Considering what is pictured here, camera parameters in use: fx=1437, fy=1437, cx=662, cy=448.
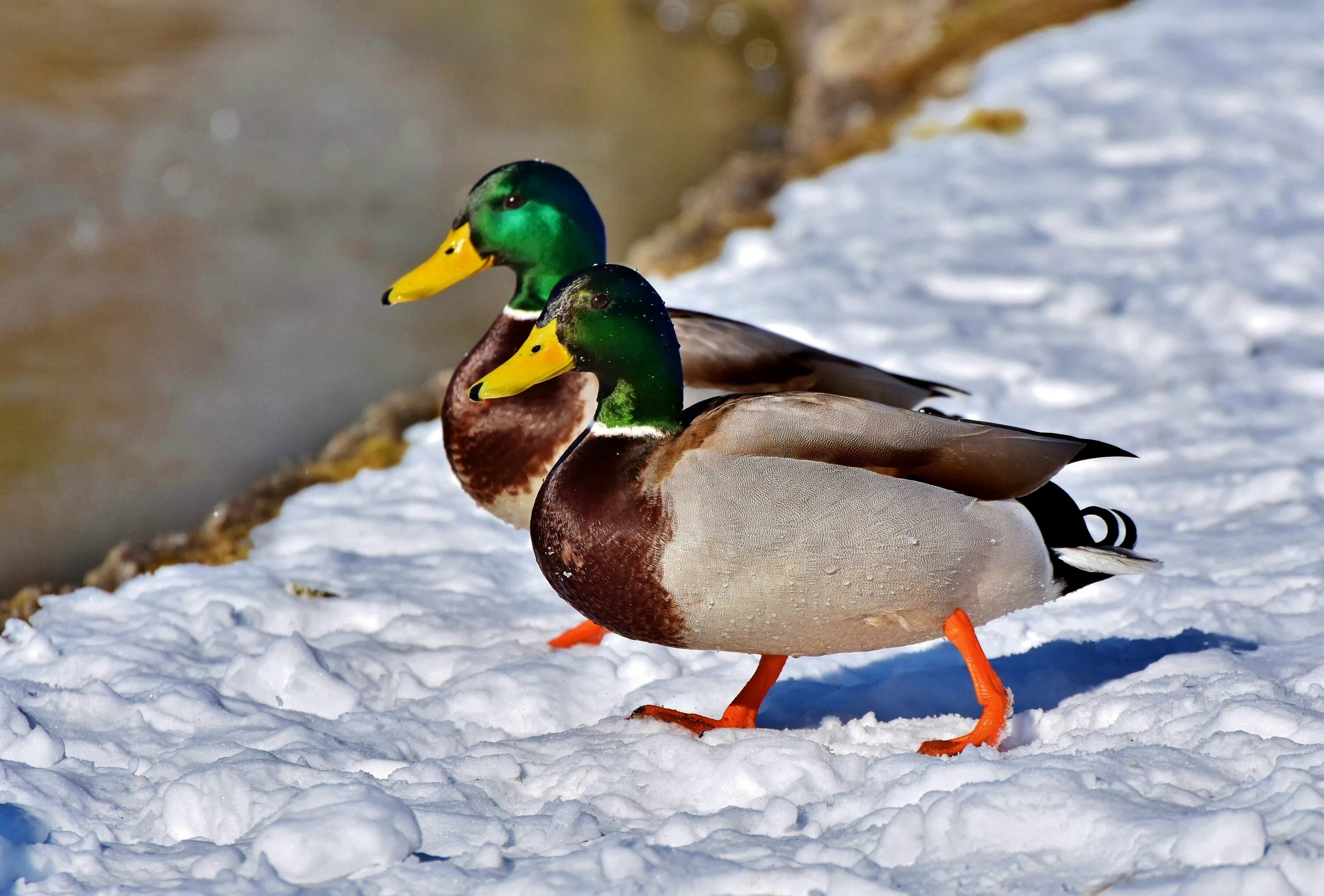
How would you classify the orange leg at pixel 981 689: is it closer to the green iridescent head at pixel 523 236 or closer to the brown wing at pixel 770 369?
the brown wing at pixel 770 369

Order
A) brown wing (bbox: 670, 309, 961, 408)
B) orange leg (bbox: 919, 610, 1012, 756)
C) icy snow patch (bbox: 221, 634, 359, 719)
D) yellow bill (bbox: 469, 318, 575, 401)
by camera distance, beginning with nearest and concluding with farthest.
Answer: orange leg (bbox: 919, 610, 1012, 756) → yellow bill (bbox: 469, 318, 575, 401) → icy snow patch (bbox: 221, 634, 359, 719) → brown wing (bbox: 670, 309, 961, 408)

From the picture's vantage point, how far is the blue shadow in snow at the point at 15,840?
2.37m

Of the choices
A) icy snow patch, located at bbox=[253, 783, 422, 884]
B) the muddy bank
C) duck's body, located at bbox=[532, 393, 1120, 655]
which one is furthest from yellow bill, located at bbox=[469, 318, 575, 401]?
the muddy bank

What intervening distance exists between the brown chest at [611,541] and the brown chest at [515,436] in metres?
0.66

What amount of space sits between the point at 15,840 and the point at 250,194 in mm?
7326

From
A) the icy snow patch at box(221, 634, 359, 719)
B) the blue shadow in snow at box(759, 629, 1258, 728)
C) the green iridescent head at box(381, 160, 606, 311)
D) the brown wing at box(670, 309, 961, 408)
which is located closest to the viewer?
the blue shadow in snow at box(759, 629, 1258, 728)

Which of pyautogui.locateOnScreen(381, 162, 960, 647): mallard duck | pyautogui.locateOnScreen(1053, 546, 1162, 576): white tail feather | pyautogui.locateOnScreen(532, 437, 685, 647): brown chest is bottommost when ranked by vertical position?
pyautogui.locateOnScreen(1053, 546, 1162, 576): white tail feather

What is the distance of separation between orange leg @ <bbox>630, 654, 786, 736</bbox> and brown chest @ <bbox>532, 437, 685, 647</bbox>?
10.5 inches

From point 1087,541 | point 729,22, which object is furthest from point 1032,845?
point 729,22

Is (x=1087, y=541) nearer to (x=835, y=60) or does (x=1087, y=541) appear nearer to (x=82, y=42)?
(x=835, y=60)

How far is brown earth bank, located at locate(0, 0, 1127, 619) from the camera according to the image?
446 centimetres

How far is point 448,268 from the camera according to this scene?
388 cm

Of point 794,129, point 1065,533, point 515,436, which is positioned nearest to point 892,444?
point 1065,533

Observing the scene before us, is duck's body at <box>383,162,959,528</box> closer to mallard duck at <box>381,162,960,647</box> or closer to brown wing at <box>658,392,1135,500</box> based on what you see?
mallard duck at <box>381,162,960,647</box>
